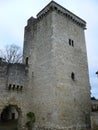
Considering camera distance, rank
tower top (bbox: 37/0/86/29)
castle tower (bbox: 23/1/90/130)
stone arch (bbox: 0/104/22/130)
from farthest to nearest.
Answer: stone arch (bbox: 0/104/22/130)
tower top (bbox: 37/0/86/29)
castle tower (bbox: 23/1/90/130)

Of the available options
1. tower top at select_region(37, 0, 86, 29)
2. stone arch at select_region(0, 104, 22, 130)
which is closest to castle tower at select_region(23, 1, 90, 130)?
tower top at select_region(37, 0, 86, 29)

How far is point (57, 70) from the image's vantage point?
43.6 ft

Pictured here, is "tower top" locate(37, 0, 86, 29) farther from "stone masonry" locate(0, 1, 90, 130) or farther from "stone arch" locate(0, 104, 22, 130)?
"stone arch" locate(0, 104, 22, 130)

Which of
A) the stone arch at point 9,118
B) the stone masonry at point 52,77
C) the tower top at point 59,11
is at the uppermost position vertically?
the tower top at point 59,11

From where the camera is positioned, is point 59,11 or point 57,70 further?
point 59,11

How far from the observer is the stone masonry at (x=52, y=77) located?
42.1ft

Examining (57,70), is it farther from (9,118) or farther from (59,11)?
(9,118)

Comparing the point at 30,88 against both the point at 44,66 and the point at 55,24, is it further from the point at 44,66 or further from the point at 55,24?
the point at 55,24

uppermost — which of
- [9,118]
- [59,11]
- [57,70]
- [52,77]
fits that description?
[59,11]

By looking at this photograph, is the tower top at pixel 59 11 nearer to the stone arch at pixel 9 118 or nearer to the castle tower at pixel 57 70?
the castle tower at pixel 57 70

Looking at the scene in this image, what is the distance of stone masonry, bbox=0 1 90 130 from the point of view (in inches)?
505

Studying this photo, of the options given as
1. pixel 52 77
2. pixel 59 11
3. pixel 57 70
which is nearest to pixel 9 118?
pixel 52 77

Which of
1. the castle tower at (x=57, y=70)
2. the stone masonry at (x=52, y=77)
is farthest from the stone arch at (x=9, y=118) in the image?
the castle tower at (x=57, y=70)

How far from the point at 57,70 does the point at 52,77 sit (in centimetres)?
71
